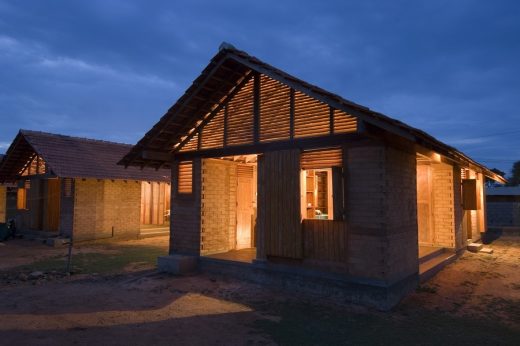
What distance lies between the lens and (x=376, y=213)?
7.62 metres

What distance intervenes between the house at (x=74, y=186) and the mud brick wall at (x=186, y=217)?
8037 millimetres

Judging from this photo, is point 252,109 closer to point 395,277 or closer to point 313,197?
point 313,197

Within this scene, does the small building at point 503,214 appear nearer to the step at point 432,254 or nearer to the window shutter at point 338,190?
the step at point 432,254

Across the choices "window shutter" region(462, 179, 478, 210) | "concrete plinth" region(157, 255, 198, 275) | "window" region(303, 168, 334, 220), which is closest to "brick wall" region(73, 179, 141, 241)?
"concrete plinth" region(157, 255, 198, 275)

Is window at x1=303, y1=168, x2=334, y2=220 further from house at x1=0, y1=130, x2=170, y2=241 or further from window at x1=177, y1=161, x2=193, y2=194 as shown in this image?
house at x1=0, y1=130, x2=170, y2=241

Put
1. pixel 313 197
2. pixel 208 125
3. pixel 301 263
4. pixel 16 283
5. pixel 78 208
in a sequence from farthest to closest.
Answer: pixel 78 208 → pixel 313 197 → pixel 208 125 → pixel 16 283 → pixel 301 263

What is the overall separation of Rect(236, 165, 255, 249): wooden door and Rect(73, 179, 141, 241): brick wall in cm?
942

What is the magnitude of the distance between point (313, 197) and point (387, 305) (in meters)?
5.66

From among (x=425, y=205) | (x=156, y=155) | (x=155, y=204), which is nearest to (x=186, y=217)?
(x=156, y=155)

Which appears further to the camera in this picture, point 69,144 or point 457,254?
point 69,144

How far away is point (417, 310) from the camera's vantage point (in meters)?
7.35

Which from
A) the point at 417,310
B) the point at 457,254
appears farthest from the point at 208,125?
the point at 457,254

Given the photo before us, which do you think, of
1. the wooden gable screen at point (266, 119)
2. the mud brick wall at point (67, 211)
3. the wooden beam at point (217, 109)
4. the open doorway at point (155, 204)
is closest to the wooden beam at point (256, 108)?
the wooden gable screen at point (266, 119)

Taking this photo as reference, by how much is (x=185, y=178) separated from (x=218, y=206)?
1.36 m
